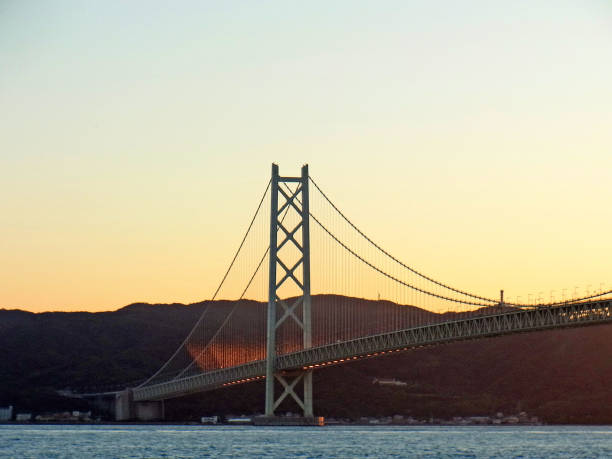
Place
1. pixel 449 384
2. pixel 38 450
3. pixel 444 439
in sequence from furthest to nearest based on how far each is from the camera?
pixel 449 384 < pixel 444 439 < pixel 38 450

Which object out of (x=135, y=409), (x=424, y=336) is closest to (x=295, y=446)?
(x=424, y=336)

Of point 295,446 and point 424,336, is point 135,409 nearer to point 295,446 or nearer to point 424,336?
point 424,336

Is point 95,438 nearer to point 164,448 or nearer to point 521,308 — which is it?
point 164,448

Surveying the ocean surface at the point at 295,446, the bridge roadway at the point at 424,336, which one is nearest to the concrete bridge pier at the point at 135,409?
the bridge roadway at the point at 424,336

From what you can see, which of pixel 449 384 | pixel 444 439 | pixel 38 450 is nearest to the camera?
pixel 38 450

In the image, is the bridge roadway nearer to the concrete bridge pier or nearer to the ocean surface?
the ocean surface

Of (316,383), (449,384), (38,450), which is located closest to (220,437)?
(38,450)

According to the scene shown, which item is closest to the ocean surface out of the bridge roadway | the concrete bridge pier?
the bridge roadway
